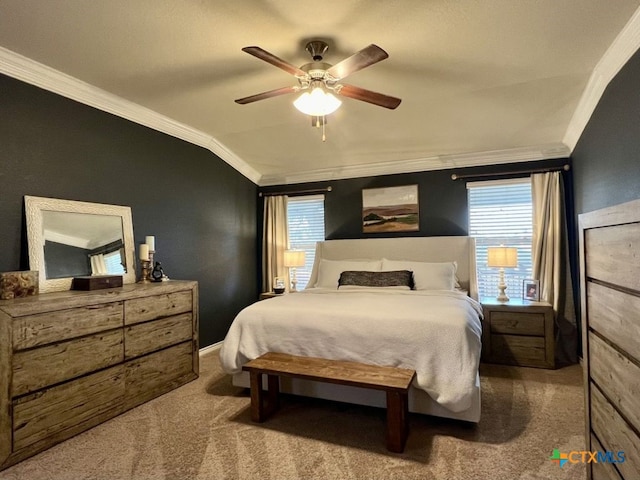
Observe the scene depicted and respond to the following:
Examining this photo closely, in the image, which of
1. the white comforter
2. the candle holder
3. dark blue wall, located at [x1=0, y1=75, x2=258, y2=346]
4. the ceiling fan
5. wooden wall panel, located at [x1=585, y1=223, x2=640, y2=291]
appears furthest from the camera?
the candle holder

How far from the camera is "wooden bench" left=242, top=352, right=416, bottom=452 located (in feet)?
6.82

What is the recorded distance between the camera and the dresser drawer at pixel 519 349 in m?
3.46

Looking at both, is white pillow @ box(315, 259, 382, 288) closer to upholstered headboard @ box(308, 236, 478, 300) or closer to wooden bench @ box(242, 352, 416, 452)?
upholstered headboard @ box(308, 236, 478, 300)

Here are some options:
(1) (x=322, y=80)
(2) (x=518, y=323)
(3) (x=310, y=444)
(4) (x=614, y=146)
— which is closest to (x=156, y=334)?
(3) (x=310, y=444)

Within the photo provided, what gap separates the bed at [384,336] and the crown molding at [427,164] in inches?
59.9

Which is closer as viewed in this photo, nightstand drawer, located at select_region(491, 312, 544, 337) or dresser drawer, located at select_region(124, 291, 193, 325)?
dresser drawer, located at select_region(124, 291, 193, 325)

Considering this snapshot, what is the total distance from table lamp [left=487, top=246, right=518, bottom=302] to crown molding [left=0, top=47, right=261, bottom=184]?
3524 millimetres

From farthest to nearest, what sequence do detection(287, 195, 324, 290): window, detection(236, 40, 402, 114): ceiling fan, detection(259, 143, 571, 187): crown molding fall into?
1. detection(287, 195, 324, 290): window
2. detection(259, 143, 571, 187): crown molding
3. detection(236, 40, 402, 114): ceiling fan

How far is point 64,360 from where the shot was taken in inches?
88.7

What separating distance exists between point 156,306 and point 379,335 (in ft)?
6.15

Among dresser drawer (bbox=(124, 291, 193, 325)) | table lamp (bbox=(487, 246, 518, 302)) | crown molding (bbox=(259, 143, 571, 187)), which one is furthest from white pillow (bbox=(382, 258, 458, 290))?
dresser drawer (bbox=(124, 291, 193, 325))

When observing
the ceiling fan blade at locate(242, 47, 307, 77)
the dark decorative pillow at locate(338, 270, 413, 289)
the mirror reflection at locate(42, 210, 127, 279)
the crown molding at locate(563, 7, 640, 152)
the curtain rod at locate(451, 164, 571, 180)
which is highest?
the crown molding at locate(563, 7, 640, 152)

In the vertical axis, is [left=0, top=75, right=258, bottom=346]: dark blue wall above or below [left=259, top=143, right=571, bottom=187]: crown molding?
below

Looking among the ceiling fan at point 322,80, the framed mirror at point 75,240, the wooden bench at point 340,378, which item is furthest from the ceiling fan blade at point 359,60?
the framed mirror at point 75,240
